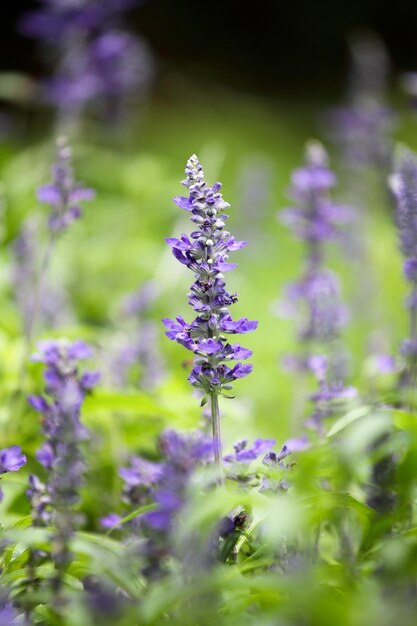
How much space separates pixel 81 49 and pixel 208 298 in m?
2.90

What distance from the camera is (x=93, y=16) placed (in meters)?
3.86

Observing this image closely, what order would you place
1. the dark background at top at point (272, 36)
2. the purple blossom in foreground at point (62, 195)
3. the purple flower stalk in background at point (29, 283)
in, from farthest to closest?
the dark background at top at point (272, 36)
the purple flower stalk in background at point (29, 283)
the purple blossom in foreground at point (62, 195)

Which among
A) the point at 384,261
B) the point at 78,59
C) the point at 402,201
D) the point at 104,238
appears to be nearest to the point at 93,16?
the point at 78,59

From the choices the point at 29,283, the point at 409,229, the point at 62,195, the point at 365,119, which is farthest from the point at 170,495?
the point at 365,119

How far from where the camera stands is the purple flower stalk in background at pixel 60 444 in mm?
1246

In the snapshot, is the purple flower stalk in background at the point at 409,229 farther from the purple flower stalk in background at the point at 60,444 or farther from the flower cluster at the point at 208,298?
the purple flower stalk in background at the point at 60,444

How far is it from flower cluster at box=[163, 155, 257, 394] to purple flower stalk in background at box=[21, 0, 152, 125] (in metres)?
2.56

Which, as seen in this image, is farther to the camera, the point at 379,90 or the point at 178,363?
the point at 379,90

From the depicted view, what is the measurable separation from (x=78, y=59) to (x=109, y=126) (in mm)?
600

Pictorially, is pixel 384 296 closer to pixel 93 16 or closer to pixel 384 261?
pixel 384 261

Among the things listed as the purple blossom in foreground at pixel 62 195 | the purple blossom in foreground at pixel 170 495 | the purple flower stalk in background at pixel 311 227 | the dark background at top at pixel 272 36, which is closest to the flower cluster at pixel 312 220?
the purple flower stalk in background at pixel 311 227

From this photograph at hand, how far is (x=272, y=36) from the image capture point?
434 inches

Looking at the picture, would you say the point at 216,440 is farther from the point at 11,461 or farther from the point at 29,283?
the point at 29,283

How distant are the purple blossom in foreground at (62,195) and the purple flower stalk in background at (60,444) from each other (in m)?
0.55
